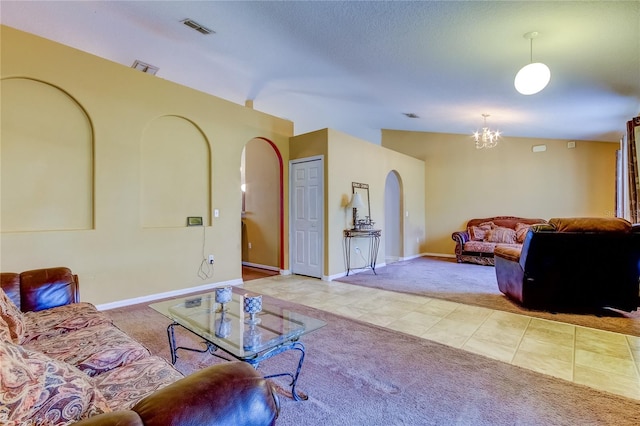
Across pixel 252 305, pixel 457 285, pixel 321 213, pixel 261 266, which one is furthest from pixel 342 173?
pixel 252 305

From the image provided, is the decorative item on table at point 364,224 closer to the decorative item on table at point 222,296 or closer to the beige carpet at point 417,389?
the beige carpet at point 417,389

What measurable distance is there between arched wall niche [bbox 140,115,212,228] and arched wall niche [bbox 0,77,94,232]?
0.58 metres

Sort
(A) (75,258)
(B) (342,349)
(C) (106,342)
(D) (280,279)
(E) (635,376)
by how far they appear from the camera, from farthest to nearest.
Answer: (D) (280,279)
(A) (75,258)
(B) (342,349)
(E) (635,376)
(C) (106,342)

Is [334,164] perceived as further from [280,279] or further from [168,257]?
[168,257]

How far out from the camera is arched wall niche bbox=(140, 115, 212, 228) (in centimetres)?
381

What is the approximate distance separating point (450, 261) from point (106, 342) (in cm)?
678

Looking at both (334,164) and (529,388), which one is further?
(334,164)

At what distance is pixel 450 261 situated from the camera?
272 inches

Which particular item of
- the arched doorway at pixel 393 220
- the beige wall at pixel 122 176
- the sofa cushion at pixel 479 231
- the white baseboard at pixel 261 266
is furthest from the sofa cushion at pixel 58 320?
the sofa cushion at pixel 479 231

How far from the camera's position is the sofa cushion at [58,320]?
1721 mm

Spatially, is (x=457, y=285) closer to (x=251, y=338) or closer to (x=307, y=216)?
(x=307, y=216)

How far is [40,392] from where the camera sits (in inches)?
29.3

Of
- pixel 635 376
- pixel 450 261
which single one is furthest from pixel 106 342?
pixel 450 261

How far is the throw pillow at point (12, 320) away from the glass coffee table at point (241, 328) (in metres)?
0.76
